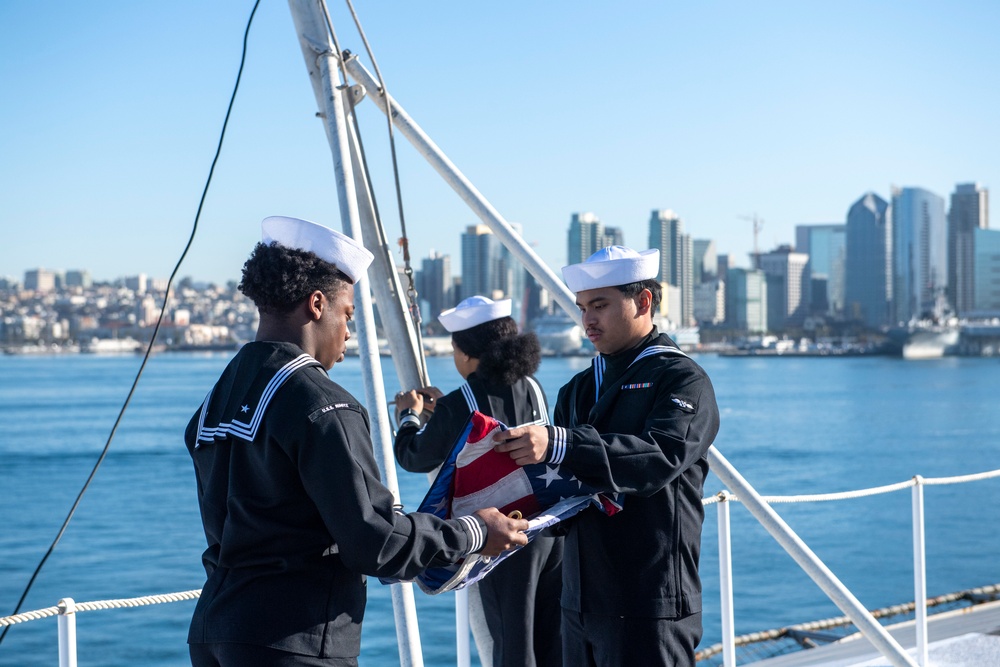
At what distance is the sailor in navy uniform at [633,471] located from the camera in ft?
8.57

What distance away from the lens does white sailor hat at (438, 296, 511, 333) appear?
13.6 ft

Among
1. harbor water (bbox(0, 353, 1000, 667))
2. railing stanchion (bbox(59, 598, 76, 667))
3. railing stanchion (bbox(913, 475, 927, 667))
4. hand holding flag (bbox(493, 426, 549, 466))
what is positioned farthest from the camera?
harbor water (bbox(0, 353, 1000, 667))

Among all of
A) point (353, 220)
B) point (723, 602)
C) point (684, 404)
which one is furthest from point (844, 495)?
Answer: point (353, 220)

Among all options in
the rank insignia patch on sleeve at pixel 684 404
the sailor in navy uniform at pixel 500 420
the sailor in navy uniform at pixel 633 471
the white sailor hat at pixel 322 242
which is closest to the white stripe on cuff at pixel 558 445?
the sailor in navy uniform at pixel 633 471

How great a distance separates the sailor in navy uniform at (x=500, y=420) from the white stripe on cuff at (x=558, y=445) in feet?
3.77

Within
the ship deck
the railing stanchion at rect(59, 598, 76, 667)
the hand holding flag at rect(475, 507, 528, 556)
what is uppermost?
the hand holding flag at rect(475, 507, 528, 556)

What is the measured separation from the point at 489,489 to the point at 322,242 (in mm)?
780

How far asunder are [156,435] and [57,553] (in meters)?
24.6

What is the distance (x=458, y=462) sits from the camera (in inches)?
106

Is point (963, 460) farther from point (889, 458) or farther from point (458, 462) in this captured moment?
point (458, 462)

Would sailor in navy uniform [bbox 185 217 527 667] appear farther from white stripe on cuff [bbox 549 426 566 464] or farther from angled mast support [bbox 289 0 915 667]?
angled mast support [bbox 289 0 915 667]

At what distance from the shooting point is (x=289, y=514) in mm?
2133

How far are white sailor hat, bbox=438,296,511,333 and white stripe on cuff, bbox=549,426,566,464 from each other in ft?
5.29

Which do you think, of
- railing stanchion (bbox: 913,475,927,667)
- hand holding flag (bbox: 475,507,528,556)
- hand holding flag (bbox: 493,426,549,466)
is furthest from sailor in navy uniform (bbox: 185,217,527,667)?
railing stanchion (bbox: 913,475,927,667)
